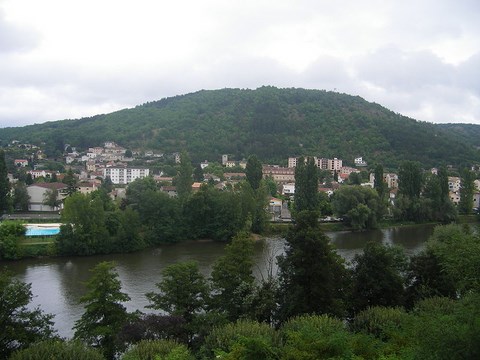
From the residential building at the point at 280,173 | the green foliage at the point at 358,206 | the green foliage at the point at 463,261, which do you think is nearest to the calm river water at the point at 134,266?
the green foliage at the point at 358,206

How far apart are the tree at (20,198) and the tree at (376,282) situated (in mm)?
28234

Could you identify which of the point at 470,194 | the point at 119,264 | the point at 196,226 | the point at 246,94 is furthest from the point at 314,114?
the point at 119,264

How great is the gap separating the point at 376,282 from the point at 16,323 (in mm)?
9134

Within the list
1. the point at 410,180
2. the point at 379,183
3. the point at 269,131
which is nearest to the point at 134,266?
the point at 379,183

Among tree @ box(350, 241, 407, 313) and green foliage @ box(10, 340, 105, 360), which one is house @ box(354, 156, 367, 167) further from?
→ green foliage @ box(10, 340, 105, 360)

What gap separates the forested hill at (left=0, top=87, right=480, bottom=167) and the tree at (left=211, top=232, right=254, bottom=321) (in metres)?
51.1

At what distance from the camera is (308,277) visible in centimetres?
1147

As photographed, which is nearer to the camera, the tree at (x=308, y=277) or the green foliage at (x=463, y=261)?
the green foliage at (x=463, y=261)

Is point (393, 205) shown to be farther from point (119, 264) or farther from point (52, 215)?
point (52, 215)

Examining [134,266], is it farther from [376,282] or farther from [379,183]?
[379,183]

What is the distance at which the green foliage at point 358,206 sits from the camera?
102 feet

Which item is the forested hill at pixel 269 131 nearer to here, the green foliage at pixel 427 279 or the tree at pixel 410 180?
→ the tree at pixel 410 180

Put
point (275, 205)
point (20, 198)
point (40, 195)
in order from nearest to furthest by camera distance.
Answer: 1. point (20, 198)
2. point (40, 195)
3. point (275, 205)

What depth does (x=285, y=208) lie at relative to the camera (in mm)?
37969
